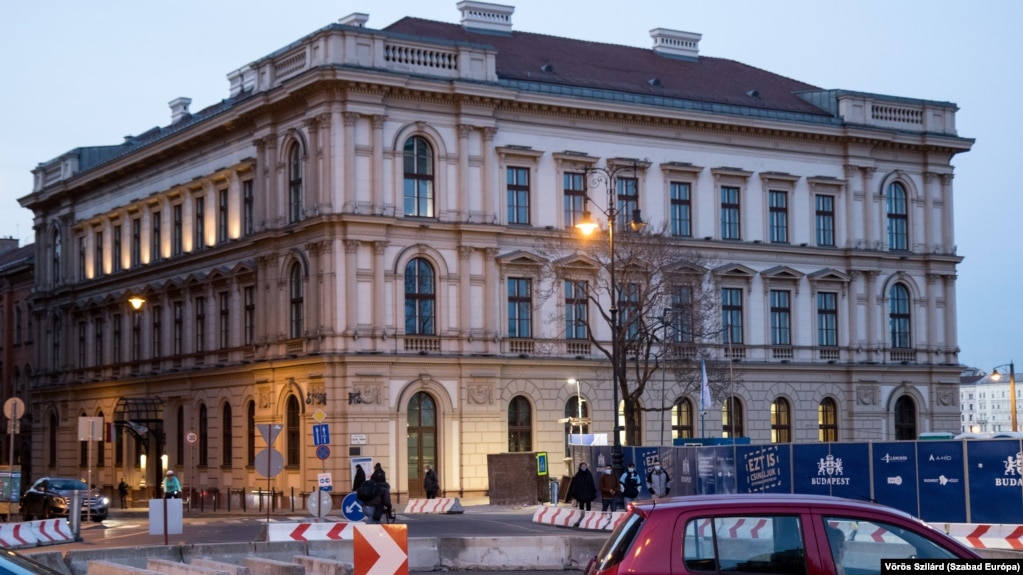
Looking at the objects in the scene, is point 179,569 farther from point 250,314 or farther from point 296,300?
point 250,314

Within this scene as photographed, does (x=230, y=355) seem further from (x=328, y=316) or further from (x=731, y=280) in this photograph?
(x=731, y=280)

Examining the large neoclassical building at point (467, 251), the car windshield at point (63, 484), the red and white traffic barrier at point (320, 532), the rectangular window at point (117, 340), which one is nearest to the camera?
the red and white traffic barrier at point (320, 532)

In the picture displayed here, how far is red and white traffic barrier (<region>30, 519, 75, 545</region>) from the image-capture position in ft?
123

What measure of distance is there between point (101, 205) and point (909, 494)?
166ft

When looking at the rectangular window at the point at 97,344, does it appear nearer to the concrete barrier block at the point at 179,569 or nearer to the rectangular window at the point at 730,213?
the rectangular window at the point at 730,213

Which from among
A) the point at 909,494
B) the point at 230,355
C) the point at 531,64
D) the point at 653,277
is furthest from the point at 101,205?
the point at 909,494

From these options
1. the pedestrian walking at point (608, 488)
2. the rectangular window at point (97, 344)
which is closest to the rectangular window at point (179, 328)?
the rectangular window at point (97, 344)

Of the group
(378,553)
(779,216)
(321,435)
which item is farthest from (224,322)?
(378,553)

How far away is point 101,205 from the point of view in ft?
260

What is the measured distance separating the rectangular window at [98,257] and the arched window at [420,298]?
2381cm

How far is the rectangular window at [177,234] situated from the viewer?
71.5m

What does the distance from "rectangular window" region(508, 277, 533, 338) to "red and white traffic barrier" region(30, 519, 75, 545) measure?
26.2 metres

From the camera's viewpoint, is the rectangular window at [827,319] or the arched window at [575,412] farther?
the rectangular window at [827,319]

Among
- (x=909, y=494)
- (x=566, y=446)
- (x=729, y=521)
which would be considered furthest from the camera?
(x=566, y=446)
